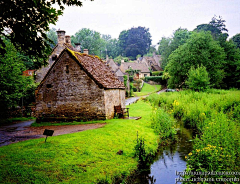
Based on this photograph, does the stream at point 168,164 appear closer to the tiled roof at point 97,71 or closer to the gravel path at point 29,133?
the gravel path at point 29,133

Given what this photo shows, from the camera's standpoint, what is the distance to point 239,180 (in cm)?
692

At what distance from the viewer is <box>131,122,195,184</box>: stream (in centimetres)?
897

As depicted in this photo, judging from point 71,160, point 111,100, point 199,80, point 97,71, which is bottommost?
point 71,160

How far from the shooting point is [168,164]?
34.7ft

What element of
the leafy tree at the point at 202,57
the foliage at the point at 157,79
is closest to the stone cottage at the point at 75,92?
the leafy tree at the point at 202,57

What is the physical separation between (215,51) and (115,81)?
30.9 metres

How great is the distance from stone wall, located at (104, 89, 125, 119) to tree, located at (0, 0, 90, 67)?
37.1 feet

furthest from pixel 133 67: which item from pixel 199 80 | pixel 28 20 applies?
pixel 28 20

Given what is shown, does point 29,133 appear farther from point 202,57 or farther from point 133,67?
point 133,67

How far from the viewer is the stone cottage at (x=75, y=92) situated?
1769 centimetres

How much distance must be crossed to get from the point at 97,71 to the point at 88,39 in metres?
68.9

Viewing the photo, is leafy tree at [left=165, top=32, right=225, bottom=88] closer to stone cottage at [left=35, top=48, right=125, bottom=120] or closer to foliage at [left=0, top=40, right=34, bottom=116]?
stone cottage at [left=35, top=48, right=125, bottom=120]

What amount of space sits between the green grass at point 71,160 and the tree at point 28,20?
14.8 ft

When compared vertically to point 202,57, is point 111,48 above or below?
above
